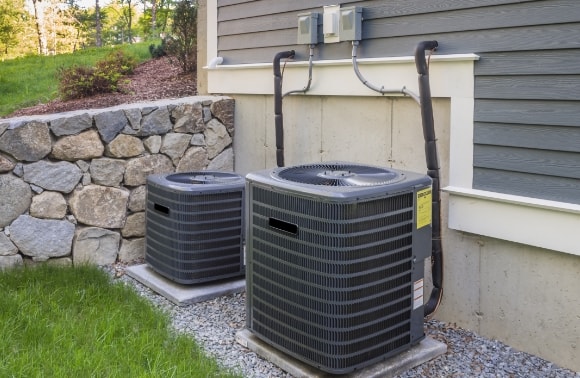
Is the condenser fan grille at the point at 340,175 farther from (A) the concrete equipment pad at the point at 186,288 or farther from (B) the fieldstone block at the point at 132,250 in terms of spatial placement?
(B) the fieldstone block at the point at 132,250

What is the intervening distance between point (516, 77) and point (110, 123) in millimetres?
2712

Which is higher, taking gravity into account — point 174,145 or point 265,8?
point 265,8

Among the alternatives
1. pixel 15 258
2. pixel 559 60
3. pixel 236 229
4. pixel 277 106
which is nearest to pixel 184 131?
pixel 277 106

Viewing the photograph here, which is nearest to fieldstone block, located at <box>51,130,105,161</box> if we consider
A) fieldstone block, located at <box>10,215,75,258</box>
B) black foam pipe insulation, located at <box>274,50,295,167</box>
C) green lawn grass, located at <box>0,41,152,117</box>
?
fieldstone block, located at <box>10,215,75,258</box>

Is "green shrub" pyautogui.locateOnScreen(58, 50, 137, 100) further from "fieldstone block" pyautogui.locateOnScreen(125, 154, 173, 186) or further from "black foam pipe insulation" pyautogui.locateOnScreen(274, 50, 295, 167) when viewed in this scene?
"black foam pipe insulation" pyautogui.locateOnScreen(274, 50, 295, 167)

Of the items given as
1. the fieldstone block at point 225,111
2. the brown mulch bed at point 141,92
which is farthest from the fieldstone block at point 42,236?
the brown mulch bed at point 141,92

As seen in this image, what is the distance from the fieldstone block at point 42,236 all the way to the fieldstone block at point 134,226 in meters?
0.38

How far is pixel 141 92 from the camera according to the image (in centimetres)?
639

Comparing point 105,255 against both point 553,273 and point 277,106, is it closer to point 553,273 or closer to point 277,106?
point 277,106

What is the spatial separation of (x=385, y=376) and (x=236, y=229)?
1.53 metres

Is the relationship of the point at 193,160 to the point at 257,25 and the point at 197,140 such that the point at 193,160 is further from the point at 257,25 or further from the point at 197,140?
the point at 257,25

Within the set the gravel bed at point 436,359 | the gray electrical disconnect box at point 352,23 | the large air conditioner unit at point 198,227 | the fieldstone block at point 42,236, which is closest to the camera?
the gravel bed at point 436,359

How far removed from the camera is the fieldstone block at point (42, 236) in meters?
3.94

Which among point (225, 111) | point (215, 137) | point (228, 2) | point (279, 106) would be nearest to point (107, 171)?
point (215, 137)
